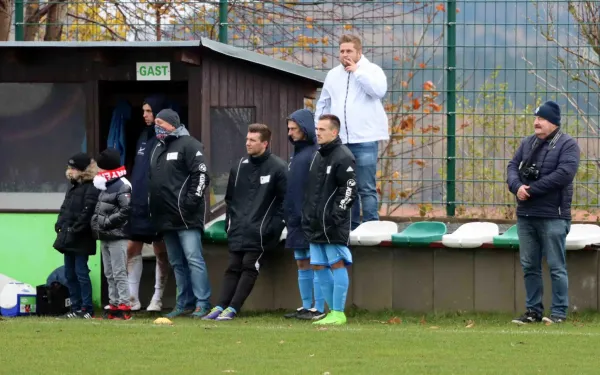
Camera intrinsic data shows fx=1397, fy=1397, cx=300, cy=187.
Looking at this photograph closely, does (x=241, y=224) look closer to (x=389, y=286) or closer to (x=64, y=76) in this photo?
(x=389, y=286)

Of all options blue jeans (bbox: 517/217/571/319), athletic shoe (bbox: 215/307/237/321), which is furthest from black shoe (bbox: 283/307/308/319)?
blue jeans (bbox: 517/217/571/319)

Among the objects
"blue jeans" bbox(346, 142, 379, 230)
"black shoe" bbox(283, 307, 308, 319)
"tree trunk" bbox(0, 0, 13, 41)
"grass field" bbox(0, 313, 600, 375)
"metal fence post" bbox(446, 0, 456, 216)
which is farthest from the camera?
"tree trunk" bbox(0, 0, 13, 41)

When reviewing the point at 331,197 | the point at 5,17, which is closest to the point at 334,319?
the point at 331,197

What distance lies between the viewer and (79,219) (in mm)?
12086

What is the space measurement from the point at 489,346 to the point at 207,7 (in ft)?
21.2

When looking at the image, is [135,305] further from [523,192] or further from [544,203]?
[544,203]

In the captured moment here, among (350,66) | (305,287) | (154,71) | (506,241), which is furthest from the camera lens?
(154,71)

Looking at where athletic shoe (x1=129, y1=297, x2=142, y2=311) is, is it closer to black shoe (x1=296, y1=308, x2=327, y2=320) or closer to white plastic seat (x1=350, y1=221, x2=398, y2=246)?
black shoe (x1=296, y1=308, x2=327, y2=320)

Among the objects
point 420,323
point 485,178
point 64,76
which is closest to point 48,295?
point 64,76

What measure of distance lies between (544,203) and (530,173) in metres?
0.26

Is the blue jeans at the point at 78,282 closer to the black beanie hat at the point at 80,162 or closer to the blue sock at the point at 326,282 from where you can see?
the black beanie hat at the point at 80,162

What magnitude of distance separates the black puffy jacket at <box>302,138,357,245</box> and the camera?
4.43 ft

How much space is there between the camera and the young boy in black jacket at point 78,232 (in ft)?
39.7

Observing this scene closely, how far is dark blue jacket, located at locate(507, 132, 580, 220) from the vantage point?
35.9ft
